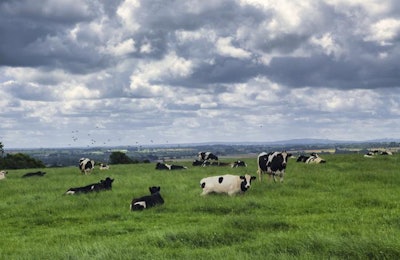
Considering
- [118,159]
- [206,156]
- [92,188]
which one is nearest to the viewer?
[92,188]

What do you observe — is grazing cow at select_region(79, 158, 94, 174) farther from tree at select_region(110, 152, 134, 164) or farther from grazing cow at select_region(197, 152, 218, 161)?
tree at select_region(110, 152, 134, 164)

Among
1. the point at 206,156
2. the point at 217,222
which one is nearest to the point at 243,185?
the point at 217,222

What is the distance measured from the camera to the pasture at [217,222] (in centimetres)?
1087

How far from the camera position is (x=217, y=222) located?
50.2 ft

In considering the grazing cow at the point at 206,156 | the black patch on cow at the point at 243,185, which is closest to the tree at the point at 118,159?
the grazing cow at the point at 206,156

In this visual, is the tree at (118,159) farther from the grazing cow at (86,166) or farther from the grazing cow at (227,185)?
the grazing cow at (227,185)

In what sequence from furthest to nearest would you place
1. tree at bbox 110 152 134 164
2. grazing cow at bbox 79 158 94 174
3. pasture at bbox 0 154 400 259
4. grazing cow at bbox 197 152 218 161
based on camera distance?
tree at bbox 110 152 134 164 → grazing cow at bbox 197 152 218 161 → grazing cow at bbox 79 158 94 174 → pasture at bbox 0 154 400 259

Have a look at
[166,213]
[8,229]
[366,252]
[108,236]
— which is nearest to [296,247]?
[366,252]

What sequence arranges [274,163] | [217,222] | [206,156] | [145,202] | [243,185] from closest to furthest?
[217,222]
[145,202]
[243,185]
[274,163]
[206,156]

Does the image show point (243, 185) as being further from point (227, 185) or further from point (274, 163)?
point (274, 163)

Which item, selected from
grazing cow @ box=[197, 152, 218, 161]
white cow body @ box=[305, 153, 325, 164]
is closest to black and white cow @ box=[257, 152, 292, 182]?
white cow body @ box=[305, 153, 325, 164]

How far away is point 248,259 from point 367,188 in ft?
48.1

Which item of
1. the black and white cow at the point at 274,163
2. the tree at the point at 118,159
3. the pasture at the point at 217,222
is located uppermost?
the black and white cow at the point at 274,163

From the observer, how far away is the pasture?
10.9 metres
